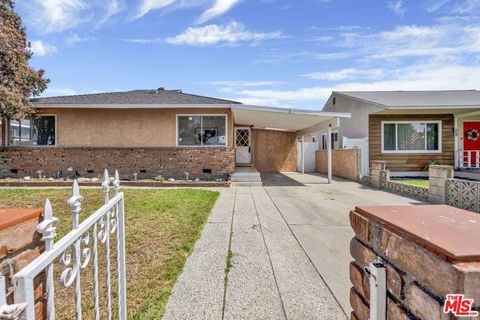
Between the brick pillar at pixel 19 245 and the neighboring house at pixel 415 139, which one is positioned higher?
the neighboring house at pixel 415 139

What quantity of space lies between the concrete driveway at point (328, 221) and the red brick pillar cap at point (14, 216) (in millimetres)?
2705

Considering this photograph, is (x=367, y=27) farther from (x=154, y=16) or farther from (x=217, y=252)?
(x=217, y=252)

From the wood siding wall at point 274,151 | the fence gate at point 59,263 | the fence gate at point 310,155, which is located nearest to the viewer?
the fence gate at point 59,263

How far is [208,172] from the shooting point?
12.2 metres

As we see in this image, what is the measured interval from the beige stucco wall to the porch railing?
1213 centimetres

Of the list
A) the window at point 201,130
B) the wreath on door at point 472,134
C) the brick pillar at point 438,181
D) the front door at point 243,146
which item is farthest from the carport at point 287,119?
the wreath on door at point 472,134

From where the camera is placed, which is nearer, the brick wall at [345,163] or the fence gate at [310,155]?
the brick wall at [345,163]

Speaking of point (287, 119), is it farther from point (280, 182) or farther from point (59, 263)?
point (59, 263)

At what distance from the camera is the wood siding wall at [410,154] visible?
45.5ft

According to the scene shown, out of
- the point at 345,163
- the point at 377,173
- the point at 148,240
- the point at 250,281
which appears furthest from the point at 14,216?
the point at 345,163

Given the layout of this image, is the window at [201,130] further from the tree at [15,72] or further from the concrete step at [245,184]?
the tree at [15,72]

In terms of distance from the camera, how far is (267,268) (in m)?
3.49

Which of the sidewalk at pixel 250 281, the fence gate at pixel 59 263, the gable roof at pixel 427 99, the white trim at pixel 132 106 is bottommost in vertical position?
the sidewalk at pixel 250 281

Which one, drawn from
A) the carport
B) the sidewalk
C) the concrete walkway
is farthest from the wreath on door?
the sidewalk
